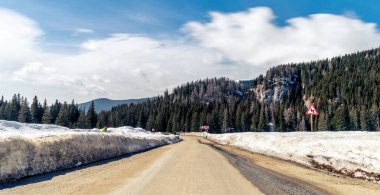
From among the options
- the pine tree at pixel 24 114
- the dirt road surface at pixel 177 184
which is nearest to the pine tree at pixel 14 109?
the pine tree at pixel 24 114

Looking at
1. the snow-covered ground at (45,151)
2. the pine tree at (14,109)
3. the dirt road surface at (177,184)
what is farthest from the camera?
the pine tree at (14,109)

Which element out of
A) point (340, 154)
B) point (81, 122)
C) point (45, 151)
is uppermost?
point (81, 122)

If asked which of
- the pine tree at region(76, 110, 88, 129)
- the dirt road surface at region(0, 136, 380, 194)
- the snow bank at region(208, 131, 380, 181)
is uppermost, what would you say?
the pine tree at region(76, 110, 88, 129)

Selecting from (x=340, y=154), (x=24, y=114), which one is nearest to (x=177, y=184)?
(x=340, y=154)

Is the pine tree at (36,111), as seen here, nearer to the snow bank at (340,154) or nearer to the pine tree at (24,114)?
the pine tree at (24,114)

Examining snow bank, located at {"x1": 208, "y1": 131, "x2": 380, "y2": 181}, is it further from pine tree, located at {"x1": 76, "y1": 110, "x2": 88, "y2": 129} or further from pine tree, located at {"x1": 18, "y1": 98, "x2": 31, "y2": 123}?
pine tree, located at {"x1": 76, "y1": 110, "x2": 88, "y2": 129}

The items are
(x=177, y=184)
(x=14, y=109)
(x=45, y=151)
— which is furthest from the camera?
(x=14, y=109)

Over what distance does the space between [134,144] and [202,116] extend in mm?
146777

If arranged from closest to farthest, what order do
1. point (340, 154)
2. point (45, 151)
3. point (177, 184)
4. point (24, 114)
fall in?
point (177, 184)
point (45, 151)
point (340, 154)
point (24, 114)

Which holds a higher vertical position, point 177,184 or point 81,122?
point 81,122

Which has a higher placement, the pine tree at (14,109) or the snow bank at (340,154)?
the pine tree at (14,109)

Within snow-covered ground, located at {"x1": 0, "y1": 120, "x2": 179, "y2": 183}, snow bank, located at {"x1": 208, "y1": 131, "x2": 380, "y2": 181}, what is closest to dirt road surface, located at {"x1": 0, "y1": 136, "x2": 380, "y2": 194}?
snow-covered ground, located at {"x1": 0, "y1": 120, "x2": 179, "y2": 183}

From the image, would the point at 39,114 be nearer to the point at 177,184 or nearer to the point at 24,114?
the point at 24,114

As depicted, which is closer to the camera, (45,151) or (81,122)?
(45,151)
